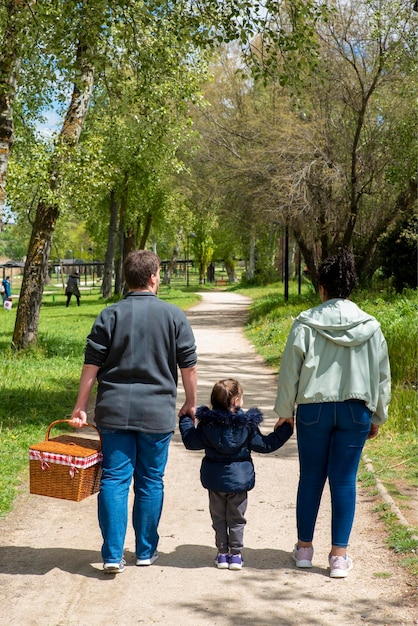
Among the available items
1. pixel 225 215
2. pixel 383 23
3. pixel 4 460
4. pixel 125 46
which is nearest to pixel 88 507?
pixel 4 460

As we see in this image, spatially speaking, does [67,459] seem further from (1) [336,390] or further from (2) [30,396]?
(2) [30,396]

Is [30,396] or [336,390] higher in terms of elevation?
[336,390]

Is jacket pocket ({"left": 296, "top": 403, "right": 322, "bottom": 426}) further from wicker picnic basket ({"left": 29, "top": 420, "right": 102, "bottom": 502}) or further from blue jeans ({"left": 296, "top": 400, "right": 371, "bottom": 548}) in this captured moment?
wicker picnic basket ({"left": 29, "top": 420, "right": 102, "bottom": 502})

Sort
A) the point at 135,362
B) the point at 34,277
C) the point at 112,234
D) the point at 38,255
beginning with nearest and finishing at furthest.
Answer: the point at 135,362 < the point at 38,255 < the point at 34,277 < the point at 112,234

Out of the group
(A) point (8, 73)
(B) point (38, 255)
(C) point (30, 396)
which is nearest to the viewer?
(A) point (8, 73)

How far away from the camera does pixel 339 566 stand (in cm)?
481

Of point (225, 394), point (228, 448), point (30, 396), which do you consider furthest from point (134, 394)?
point (30, 396)

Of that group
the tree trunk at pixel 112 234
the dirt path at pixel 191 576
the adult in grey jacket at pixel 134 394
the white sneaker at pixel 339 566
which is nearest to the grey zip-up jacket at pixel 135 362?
the adult in grey jacket at pixel 134 394

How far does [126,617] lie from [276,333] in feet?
50.7

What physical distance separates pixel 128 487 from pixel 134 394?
1.81ft

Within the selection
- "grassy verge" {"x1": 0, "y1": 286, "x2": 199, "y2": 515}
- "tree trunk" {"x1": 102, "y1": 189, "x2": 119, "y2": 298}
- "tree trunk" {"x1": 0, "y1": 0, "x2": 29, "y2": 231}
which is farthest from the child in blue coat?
"tree trunk" {"x1": 102, "y1": 189, "x2": 119, "y2": 298}

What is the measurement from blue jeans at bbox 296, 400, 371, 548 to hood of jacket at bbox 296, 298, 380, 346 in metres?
0.36

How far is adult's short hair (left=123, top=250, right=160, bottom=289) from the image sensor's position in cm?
489

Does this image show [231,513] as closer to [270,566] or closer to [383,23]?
[270,566]
